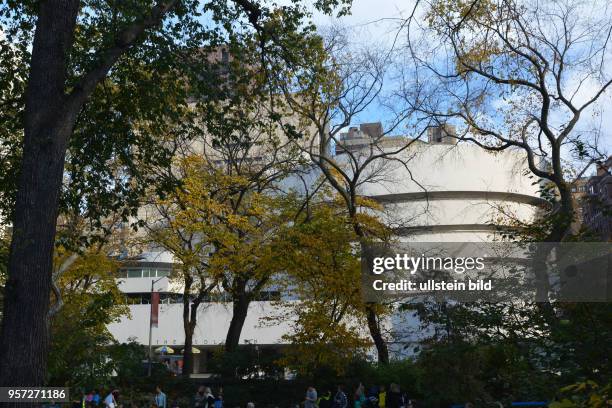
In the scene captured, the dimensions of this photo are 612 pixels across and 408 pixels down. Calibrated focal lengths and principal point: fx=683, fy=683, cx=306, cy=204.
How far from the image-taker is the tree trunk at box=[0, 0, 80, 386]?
26.2 ft

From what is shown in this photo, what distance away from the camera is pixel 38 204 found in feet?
27.7

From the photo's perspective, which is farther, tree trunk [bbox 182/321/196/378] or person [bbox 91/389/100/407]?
tree trunk [bbox 182/321/196/378]

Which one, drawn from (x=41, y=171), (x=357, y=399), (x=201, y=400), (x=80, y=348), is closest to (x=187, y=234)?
(x=201, y=400)

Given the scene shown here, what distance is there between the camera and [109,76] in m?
14.1

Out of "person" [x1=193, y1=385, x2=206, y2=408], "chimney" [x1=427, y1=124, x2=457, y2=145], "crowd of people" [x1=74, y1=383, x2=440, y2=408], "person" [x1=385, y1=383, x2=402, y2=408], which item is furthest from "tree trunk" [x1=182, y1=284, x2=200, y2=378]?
"person" [x1=385, y1=383, x2=402, y2=408]

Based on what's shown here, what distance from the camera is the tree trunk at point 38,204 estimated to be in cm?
800

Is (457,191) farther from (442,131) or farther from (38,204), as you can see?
(38,204)

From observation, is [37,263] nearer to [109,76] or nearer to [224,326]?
[109,76]

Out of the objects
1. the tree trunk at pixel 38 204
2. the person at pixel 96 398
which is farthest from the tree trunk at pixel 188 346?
the tree trunk at pixel 38 204

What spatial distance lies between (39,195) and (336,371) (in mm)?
19266

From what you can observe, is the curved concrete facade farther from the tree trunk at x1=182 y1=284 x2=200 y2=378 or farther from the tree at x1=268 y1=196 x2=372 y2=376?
the tree at x1=268 y1=196 x2=372 y2=376

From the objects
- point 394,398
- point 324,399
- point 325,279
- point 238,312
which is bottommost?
point 324,399

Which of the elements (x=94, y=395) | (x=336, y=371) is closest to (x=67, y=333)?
(x=94, y=395)

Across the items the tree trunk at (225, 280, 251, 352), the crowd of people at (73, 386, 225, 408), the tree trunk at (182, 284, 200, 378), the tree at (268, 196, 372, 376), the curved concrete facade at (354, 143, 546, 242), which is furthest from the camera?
the curved concrete facade at (354, 143, 546, 242)
